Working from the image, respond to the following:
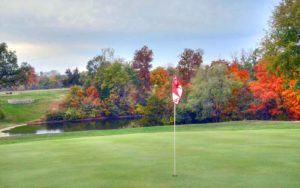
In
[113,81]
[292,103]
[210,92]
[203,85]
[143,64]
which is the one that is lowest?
[292,103]

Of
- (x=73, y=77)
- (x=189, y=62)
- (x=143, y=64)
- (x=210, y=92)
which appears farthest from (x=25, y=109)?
(x=210, y=92)

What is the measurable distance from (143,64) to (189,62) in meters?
9.43

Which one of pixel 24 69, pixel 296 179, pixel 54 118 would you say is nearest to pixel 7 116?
pixel 54 118

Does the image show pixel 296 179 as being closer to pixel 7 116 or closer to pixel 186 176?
pixel 186 176

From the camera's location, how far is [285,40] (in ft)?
69.6

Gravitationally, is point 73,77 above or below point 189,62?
below

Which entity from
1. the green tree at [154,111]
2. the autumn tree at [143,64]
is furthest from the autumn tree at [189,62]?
the green tree at [154,111]

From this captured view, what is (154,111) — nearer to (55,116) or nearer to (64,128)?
(64,128)

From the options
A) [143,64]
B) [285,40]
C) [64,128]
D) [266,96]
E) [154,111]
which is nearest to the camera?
[285,40]

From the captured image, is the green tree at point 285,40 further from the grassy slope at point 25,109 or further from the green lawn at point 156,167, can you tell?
the grassy slope at point 25,109

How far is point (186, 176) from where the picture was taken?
7859 mm

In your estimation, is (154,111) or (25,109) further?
(25,109)

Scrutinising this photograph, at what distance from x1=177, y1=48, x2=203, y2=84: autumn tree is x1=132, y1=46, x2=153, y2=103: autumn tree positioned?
24.3 ft

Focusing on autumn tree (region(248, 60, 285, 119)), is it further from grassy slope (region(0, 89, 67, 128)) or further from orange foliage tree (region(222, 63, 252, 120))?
grassy slope (region(0, 89, 67, 128))
